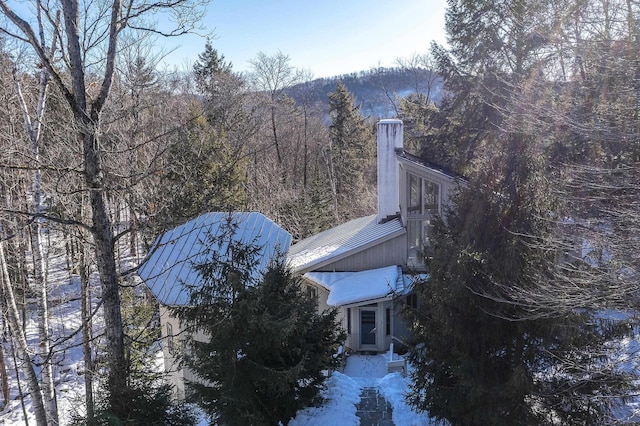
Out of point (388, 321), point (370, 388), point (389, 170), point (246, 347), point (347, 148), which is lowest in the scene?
point (370, 388)

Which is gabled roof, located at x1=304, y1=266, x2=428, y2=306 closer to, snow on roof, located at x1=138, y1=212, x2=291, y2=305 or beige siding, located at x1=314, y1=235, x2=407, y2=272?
beige siding, located at x1=314, y1=235, x2=407, y2=272

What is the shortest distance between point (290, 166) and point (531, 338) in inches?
1042

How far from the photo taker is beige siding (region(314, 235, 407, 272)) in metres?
12.8

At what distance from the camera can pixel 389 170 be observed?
14.7 m

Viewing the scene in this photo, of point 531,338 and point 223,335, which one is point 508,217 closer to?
point 531,338

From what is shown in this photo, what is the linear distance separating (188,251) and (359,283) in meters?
5.11

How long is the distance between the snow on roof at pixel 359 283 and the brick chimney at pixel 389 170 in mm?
2826

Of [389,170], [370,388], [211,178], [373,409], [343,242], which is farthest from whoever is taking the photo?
[211,178]

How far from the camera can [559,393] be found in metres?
5.69

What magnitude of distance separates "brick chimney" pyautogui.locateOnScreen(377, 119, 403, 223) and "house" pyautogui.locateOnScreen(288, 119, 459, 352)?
0.51 ft

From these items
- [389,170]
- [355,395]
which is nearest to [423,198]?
[389,170]

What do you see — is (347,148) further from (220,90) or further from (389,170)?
(389,170)

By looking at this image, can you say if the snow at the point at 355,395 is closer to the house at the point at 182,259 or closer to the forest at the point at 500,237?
the forest at the point at 500,237

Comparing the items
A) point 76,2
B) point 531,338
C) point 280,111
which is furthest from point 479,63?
point 280,111
